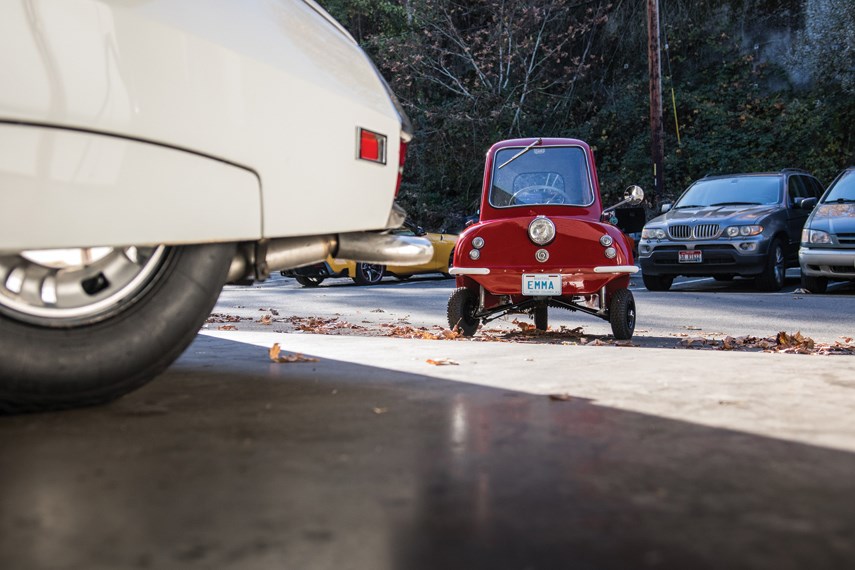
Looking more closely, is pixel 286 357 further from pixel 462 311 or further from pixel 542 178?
pixel 542 178

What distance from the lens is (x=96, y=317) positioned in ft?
10.7

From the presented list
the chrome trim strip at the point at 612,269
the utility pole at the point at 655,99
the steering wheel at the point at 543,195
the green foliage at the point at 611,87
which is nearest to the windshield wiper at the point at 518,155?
the steering wheel at the point at 543,195

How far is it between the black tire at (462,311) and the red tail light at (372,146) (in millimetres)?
4472

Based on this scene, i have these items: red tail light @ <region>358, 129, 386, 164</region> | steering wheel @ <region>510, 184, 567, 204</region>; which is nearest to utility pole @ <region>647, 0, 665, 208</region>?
steering wheel @ <region>510, 184, 567, 204</region>

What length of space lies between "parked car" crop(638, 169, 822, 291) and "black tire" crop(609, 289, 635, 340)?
18.2 ft

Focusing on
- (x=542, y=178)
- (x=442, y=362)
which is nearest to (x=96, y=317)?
(x=442, y=362)

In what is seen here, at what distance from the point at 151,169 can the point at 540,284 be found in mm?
5255

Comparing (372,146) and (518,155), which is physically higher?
(518,155)

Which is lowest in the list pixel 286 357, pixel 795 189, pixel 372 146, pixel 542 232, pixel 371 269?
pixel 286 357

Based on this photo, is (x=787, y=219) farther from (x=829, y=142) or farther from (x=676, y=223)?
(x=829, y=142)

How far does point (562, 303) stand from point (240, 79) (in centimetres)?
538

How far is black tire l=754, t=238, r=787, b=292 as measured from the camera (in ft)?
43.8

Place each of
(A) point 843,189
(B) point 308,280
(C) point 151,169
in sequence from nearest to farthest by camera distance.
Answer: (C) point 151,169 < (A) point 843,189 < (B) point 308,280

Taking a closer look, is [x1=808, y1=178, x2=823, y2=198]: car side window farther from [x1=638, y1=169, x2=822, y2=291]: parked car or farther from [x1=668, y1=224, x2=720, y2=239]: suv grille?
[x1=668, y1=224, x2=720, y2=239]: suv grille
